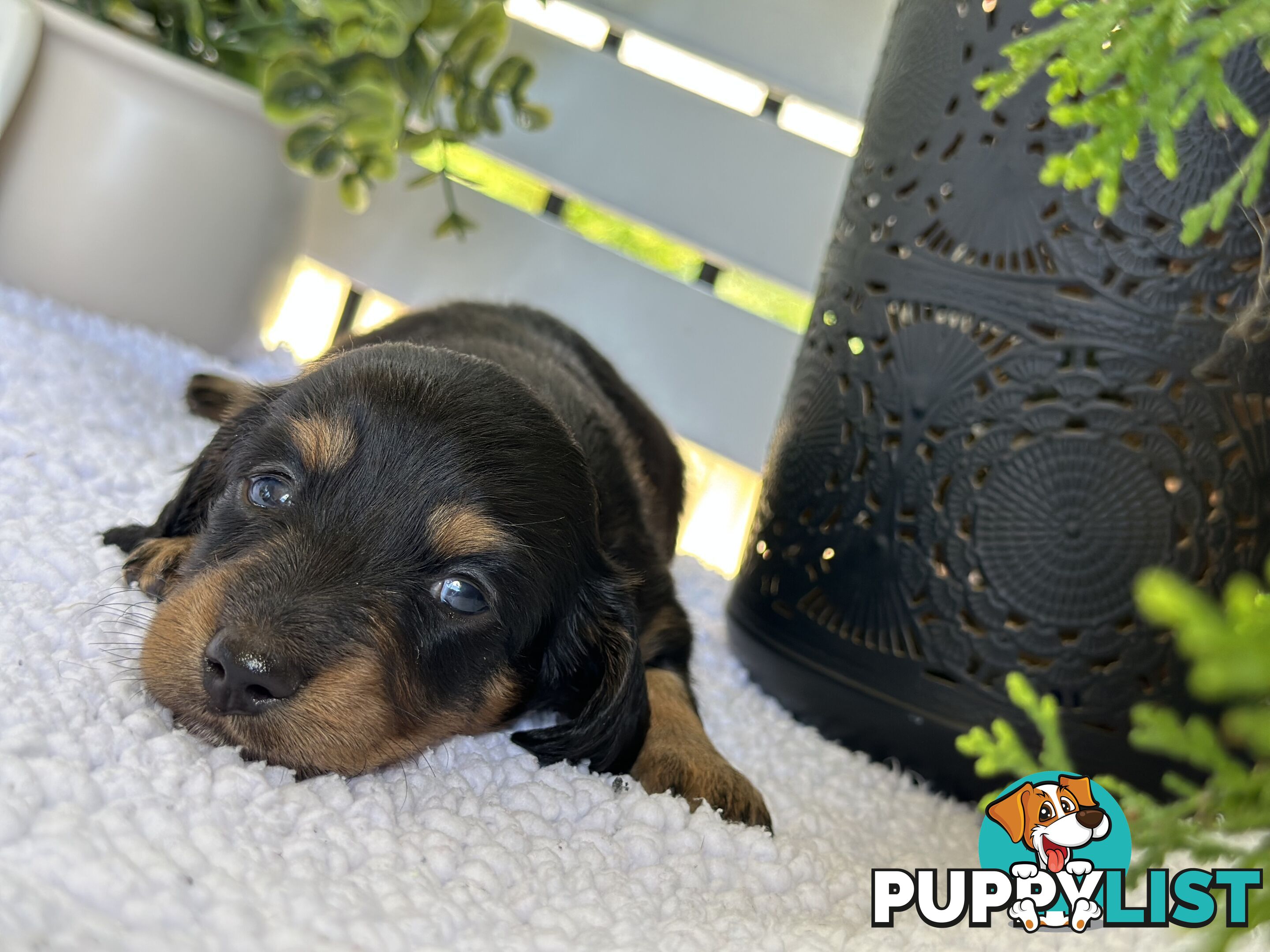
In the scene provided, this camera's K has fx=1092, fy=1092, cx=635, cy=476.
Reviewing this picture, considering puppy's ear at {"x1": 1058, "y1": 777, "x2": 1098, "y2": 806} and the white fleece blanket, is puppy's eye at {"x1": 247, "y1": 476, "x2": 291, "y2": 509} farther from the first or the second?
puppy's ear at {"x1": 1058, "y1": 777, "x2": 1098, "y2": 806}

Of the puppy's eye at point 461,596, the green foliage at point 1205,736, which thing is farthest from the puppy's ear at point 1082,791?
the puppy's eye at point 461,596

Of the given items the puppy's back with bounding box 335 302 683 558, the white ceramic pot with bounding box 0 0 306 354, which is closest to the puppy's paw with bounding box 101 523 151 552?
the puppy's back with bounding box 335 302 683 558

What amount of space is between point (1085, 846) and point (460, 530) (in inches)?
44.6

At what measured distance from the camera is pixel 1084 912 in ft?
5.18

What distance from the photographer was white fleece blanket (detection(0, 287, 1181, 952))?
1.24 metres

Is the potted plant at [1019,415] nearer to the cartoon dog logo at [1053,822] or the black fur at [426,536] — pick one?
the black fur at [426,536]

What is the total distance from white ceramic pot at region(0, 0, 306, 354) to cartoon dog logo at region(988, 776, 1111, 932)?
11.0 ft

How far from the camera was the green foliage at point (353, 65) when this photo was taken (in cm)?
342

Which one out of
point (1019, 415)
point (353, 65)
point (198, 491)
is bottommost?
point (198, 491)

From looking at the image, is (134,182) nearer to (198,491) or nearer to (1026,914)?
(198,491)

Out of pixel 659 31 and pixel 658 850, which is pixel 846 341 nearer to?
pixel 658 850

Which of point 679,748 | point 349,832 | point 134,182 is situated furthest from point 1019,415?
point 134,182

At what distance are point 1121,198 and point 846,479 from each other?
34.1 inches

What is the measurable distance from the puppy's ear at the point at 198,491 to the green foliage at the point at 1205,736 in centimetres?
186
